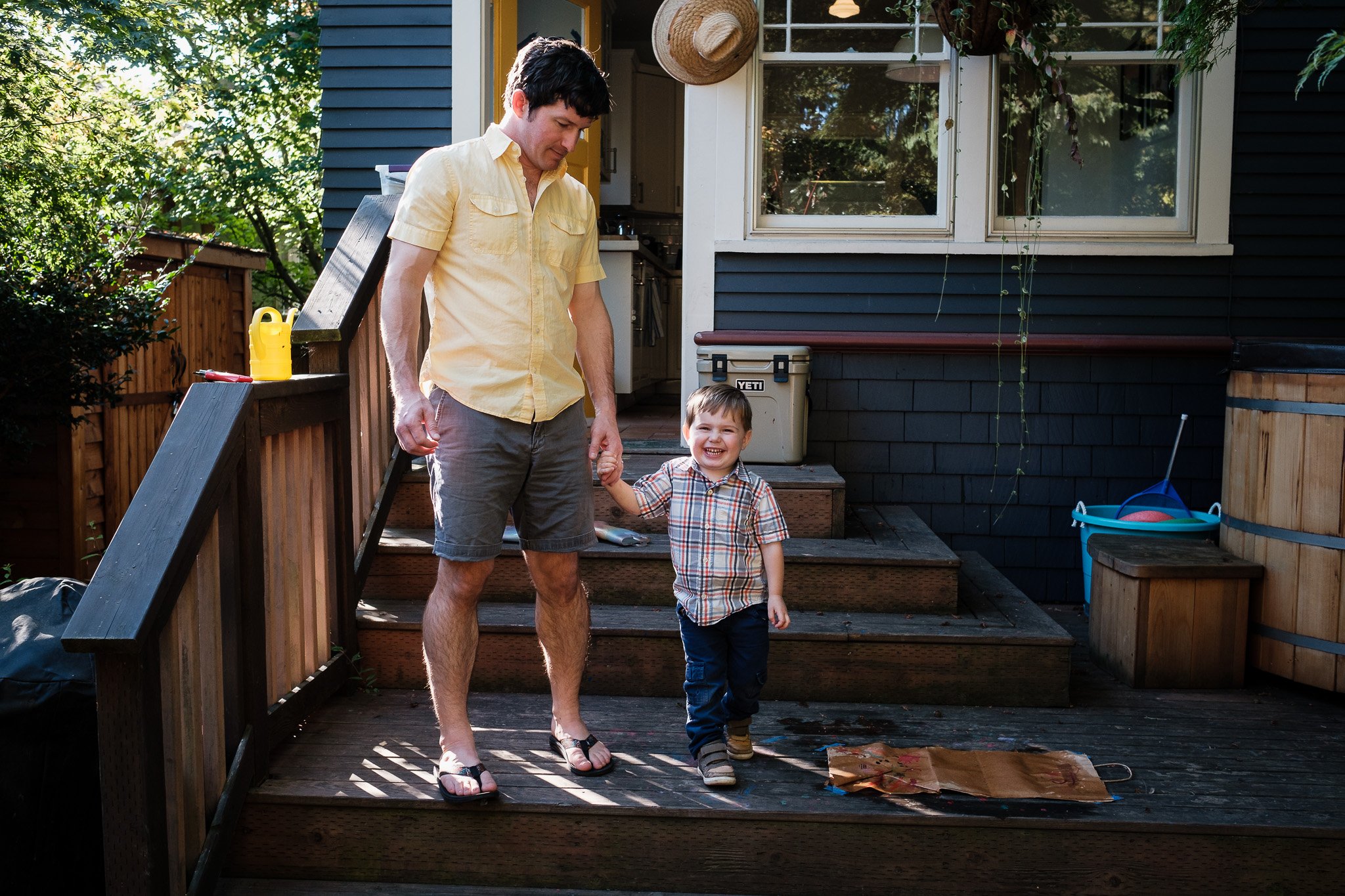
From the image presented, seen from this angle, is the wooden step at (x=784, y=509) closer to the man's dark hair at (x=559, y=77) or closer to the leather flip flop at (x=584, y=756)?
the leather flip flop at (x=584, y=756)

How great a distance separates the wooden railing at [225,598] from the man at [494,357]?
1.29 feet

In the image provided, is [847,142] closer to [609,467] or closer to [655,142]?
[609,467]

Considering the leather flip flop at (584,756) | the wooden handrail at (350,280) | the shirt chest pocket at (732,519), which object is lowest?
the leather flip flop at (584,756)

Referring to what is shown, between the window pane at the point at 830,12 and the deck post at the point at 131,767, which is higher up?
the window pane at the point at 830,12

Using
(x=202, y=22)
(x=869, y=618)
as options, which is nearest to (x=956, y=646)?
(x=869, y=618)

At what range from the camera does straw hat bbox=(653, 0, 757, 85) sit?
14.3 feet

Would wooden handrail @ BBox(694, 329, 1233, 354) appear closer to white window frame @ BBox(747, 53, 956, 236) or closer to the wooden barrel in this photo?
white window frame @ BBox(747, 53, 956, 236)

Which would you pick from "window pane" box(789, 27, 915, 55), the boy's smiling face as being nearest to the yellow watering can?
the boy's smiling face

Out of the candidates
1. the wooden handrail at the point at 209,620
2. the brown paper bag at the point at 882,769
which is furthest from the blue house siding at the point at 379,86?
the brown paper bag at the point at 882,769

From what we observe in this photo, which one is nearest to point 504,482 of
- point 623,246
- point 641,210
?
point 623,246

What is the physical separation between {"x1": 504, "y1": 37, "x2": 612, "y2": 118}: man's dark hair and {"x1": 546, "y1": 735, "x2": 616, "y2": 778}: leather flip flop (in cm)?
144

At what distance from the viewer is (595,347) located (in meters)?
2.71

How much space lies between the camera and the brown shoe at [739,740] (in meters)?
2.65

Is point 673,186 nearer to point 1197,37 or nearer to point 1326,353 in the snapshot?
point 1197,37
